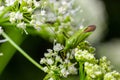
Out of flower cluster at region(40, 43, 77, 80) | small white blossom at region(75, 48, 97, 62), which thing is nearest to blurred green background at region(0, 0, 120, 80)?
flower cluster at region(40, 43, 77, 80)

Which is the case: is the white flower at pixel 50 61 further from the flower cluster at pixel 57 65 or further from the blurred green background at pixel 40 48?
the blurred green background at pixel 40 48

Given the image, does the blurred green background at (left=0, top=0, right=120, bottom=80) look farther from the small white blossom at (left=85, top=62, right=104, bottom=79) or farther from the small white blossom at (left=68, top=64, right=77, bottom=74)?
the small white blossom at (left=85, top=62, right=104, bottom=79)

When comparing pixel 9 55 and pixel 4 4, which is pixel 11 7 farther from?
pixel 9 55

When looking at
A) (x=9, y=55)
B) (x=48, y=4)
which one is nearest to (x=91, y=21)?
(x=9, y=55)

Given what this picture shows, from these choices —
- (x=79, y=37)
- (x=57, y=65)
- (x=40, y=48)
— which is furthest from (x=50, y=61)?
(x=40, y=48)

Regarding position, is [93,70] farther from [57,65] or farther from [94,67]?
[57,65]

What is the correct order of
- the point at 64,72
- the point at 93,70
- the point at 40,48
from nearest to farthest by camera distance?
the point at 93,70
the point at 64,72
the point at 40,48

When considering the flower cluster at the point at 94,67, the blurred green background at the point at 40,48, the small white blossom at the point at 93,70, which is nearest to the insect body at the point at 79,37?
the flower cluster at the point at 94,67
